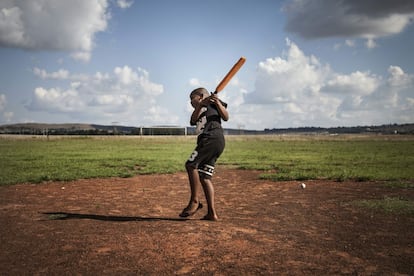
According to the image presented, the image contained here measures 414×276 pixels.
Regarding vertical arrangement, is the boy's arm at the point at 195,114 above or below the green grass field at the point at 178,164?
above

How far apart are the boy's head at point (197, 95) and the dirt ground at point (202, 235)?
1.94 m

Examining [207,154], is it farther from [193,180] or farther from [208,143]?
[193,180]

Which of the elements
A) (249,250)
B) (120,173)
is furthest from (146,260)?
(120,173)

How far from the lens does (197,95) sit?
5.59 m

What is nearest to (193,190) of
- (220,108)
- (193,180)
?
(193,180)

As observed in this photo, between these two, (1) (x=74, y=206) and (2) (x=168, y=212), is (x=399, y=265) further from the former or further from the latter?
(1) (x=74, y=206)

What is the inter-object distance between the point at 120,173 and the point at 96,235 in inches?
285

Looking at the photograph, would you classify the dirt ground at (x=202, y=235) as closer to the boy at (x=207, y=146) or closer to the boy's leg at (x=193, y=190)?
the boy's leg at (x=193, y=190)

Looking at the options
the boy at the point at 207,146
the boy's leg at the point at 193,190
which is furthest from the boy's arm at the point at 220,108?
the boy's leg at the point at 193,190

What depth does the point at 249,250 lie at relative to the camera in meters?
3.82

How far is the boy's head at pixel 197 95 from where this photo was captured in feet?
18.3

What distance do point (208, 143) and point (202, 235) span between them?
1.46 meters

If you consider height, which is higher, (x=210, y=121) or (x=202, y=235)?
(x=210, y=121)

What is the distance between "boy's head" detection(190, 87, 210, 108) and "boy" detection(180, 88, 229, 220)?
115 millimetres
